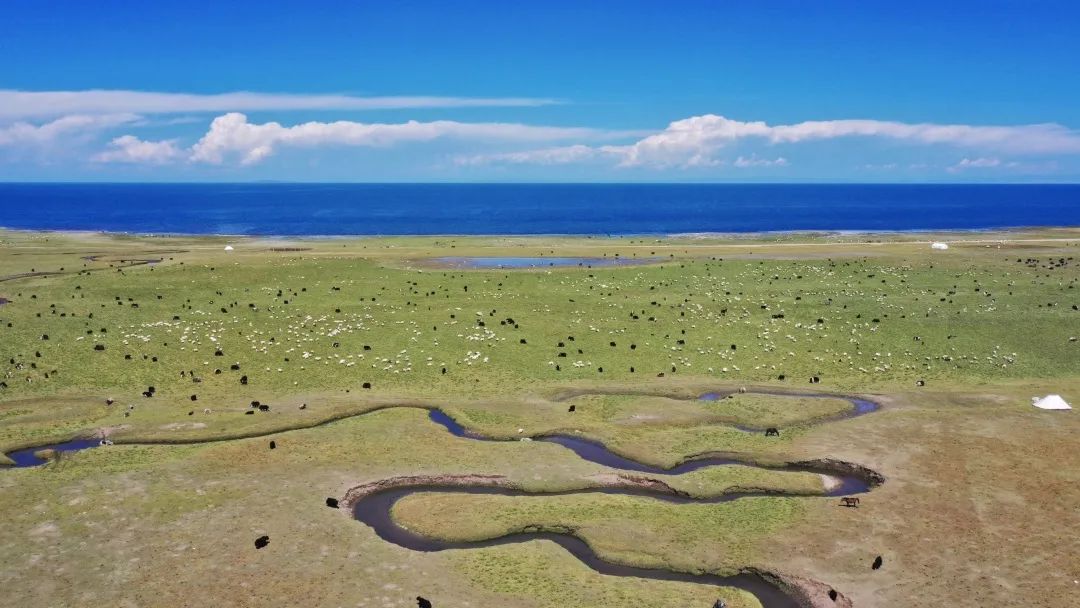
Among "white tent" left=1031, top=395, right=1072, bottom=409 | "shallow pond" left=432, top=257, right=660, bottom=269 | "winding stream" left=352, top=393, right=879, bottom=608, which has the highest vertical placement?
"shallow pond" left=432, top=257, right=660, bottom=269

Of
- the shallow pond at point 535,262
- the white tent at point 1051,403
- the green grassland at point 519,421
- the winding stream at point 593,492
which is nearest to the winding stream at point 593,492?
the winding stream at point 593,492

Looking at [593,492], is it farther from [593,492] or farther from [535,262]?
[535,262]

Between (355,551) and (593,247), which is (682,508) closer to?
(355,551)

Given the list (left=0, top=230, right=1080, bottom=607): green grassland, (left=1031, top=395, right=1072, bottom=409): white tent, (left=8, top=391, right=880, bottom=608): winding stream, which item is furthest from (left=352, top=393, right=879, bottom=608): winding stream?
(left=1031, top=395, right=1072, bottom=409): white tent

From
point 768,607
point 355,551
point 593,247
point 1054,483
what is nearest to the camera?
point 768,607

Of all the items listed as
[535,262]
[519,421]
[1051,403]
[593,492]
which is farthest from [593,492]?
[535,262]

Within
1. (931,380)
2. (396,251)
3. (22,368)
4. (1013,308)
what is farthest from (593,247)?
(22,368)

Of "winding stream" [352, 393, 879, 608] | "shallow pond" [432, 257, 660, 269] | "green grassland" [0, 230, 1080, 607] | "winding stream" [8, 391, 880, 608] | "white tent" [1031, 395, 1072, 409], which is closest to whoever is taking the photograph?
"green grassland" [0, 230, 1080, 607]

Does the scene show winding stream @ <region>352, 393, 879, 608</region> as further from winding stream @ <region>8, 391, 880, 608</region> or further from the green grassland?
the green grassland
